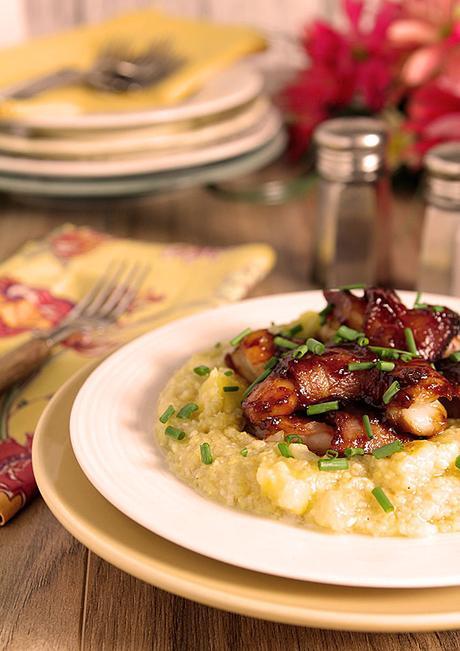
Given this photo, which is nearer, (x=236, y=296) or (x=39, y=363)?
(x=39, y=363)

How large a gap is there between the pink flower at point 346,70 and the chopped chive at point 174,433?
2.12 m

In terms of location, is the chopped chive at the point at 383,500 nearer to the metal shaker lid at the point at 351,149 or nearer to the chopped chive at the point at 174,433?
the chopped chive at the point at 174,433

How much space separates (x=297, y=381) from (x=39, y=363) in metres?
0.81

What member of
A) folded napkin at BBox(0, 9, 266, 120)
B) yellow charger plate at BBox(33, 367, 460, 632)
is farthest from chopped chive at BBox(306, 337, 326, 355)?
folded napkin at BBox(0, 9, 266, 120)

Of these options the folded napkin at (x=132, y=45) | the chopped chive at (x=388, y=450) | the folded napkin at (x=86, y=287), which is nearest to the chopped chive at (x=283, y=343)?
the chopped chive at (x=388, y=450)

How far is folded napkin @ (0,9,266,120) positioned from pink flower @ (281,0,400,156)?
226 mm

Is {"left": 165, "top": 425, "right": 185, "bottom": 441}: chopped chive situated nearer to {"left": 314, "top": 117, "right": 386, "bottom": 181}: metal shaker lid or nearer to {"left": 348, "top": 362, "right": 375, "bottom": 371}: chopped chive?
{"left": 348, "top": 362, "right": 375, "bottom": 371}: chopped chive

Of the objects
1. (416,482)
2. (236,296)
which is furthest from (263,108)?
(416,482)

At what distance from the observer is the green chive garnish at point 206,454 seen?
1.31 metres

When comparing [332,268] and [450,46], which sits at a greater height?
[450,46]

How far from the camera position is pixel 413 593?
115 cm

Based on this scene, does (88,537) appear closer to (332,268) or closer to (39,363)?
(39,363)

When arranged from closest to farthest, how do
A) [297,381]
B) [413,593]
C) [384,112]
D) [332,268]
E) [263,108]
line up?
[413,593], [297,381], [332,268], [263,108], [384,112]

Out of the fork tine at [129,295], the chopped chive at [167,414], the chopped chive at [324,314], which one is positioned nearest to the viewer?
the chopped chive at [167,414]
